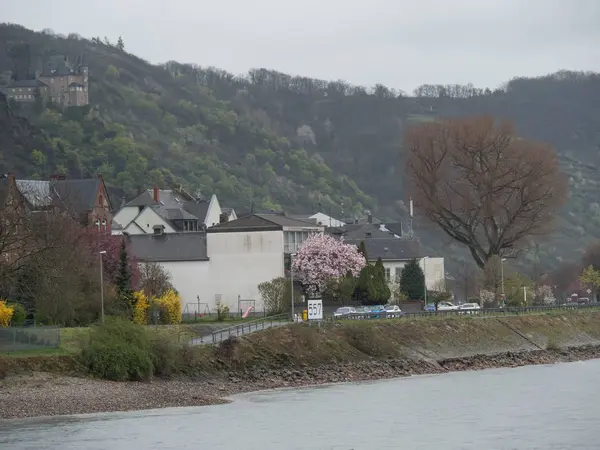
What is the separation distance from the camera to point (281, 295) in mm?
98562

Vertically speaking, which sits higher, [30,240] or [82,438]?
[30,240]

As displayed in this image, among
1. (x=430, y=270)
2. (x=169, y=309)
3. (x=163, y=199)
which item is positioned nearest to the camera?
(x=169, y=309)

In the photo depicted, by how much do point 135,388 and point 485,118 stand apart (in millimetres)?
61118

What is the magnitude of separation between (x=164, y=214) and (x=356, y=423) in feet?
293

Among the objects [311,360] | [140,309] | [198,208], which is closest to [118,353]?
[311,360]

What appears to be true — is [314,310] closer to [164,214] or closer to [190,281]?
[190,281]

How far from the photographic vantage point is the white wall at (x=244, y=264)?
104750 mm

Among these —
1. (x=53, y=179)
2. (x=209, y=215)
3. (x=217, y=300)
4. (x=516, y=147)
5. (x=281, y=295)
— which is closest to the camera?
(x=281, y=295)

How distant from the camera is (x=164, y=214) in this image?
466ft

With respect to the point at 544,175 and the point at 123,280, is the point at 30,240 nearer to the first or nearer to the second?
the point at 123,280

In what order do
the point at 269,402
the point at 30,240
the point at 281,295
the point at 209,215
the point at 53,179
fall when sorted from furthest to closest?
the point at 209,215, the point at 53,179, the point at 281,295, the point at 30,240, the point at 269,402

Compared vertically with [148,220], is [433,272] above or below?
below

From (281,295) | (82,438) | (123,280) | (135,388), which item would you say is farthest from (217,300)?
(82,438)

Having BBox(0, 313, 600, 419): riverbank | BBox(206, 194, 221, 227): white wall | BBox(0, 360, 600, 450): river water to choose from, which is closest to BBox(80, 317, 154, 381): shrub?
BBox(0, 313, 600, 419): riverbank
